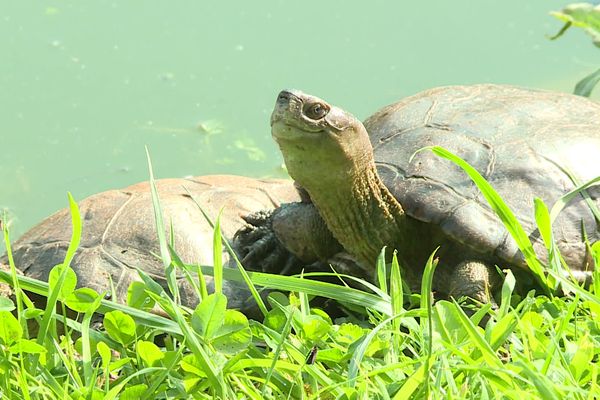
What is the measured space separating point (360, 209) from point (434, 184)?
225mm

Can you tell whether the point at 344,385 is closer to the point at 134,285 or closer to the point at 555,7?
the point at 134,285

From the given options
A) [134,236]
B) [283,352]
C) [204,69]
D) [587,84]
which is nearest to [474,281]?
[283,352]

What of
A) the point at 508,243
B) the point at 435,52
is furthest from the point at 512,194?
the point at 435,52

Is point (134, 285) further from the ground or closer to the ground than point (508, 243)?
further from the ground

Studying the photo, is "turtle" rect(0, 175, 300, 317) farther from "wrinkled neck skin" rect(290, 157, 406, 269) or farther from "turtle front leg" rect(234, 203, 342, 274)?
"wrinkled neck skin" rect(290, 157, 406, 269)

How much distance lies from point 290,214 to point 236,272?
91 cm

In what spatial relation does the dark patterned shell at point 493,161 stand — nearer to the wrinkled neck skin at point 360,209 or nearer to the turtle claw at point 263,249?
the wrinkled neck skin at point 360,209

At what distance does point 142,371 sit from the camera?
1.71m

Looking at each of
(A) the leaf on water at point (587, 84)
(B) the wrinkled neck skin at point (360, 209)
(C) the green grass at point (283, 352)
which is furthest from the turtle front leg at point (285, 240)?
(A) the leaf on water at point (587, 84)

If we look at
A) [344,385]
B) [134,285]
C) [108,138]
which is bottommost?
[108,138]

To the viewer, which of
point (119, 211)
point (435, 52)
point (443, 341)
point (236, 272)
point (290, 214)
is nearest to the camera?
point (443, 341)

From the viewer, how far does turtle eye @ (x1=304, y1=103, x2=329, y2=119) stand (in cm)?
243

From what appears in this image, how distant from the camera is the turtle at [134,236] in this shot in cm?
288

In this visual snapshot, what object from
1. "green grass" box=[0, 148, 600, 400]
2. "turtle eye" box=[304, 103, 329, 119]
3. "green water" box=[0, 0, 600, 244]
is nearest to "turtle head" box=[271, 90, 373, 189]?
"turtle eye" box=[304, 103, 329, 119]
